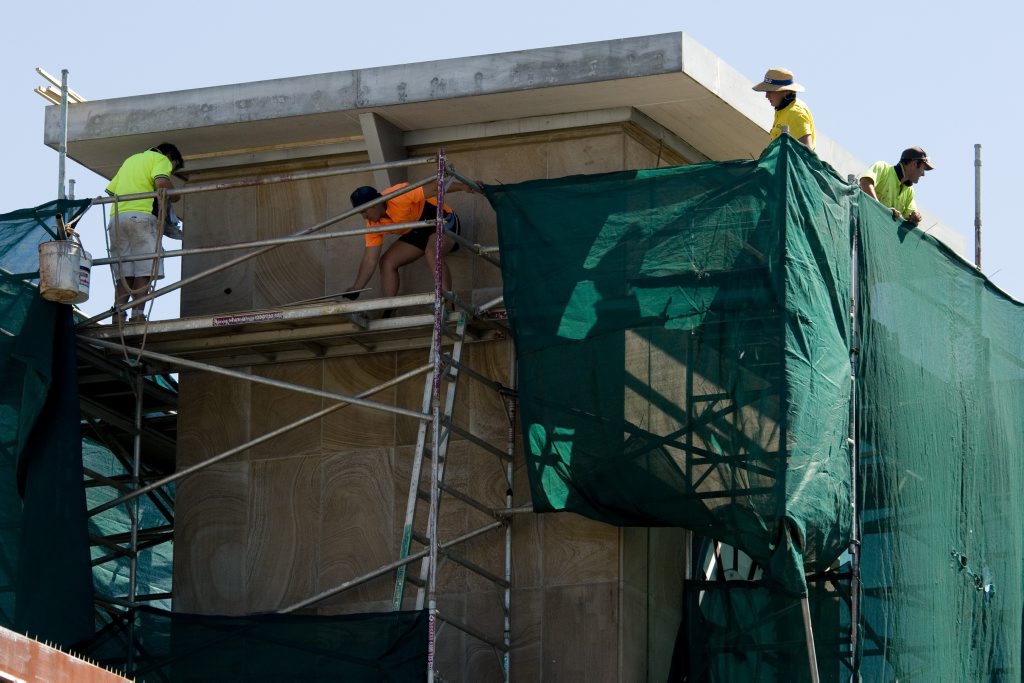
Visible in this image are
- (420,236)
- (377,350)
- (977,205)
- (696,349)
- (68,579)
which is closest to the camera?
(696,349)

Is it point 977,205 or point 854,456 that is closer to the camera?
point 854,456

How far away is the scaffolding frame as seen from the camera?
18172 millimetres

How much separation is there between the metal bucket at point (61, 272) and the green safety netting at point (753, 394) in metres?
3.61

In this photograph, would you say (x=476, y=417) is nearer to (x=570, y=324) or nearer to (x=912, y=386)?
(x=570, y=324)

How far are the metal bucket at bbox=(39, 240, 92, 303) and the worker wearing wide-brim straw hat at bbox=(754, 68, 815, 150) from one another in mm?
5912

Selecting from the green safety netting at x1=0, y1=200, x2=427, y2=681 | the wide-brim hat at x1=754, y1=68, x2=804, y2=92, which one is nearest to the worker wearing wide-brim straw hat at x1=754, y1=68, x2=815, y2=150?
the wide-brim hat at x1=754, y1=68, x2=804, y2=92

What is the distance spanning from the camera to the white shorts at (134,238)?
66.4 ft

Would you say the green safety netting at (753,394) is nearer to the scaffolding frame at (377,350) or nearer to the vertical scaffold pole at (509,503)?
the scaffolding frame at (377,350)

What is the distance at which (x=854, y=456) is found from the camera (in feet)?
58.2

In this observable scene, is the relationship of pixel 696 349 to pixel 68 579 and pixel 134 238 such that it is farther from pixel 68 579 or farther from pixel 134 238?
pixel 134 238

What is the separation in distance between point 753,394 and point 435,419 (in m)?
2.58

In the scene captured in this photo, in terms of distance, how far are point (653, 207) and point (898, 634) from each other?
3916mm

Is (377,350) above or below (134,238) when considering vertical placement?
below

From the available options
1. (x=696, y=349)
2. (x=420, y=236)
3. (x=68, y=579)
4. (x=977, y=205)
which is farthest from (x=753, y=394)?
(x=977, y=205)
